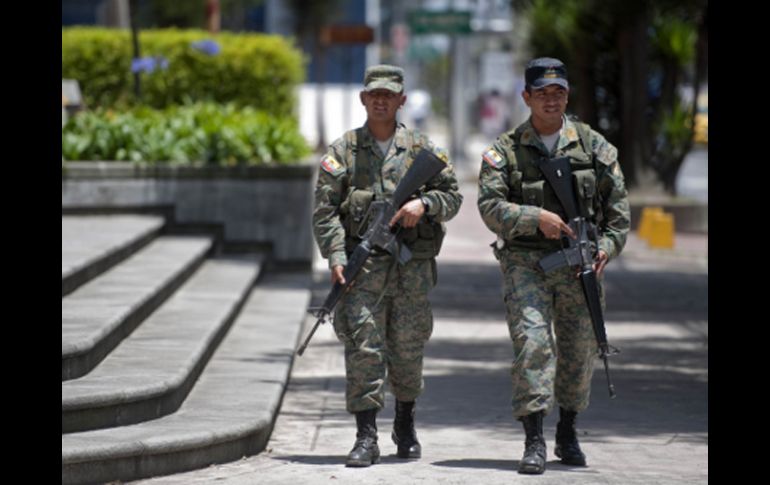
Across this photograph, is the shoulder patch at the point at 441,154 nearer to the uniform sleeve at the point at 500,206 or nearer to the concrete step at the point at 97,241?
the uniform sleeve at the point at 500,206

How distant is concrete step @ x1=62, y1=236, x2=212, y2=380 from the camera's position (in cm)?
884

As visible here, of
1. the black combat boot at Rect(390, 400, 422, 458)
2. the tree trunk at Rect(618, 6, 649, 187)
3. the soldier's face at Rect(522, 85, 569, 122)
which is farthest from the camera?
the tree trunk at Rect(618, 6, 649, 187)

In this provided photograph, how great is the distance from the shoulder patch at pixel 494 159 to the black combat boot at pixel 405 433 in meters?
1.24

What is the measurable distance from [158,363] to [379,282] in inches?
71.1

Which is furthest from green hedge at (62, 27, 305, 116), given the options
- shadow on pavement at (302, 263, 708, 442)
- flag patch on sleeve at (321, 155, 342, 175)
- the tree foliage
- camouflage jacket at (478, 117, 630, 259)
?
camouflage jacket at (478, 117, 630, 259)

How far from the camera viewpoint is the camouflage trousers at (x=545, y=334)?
25.4ft

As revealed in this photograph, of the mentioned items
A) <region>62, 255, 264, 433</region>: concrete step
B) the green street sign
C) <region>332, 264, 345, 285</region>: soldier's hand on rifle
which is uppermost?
the green street sign

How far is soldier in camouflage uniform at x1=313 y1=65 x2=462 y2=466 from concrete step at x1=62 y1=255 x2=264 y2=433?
106 cm

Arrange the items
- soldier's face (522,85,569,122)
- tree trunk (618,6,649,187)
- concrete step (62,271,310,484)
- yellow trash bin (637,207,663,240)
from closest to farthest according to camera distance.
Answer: concrete step (62,271,310,484) < soldier's face (522,85,569,122) < yellow trash bin (637,207,663,240) < tree trunk (618,6,649,187)

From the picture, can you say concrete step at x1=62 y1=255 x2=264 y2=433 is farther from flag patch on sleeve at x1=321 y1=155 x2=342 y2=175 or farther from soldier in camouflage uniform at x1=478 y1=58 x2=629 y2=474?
soldier in camouflage uniform at x1=478 y1=58 x2=629 y2=474

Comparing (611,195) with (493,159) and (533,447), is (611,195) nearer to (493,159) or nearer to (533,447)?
(493,159)
